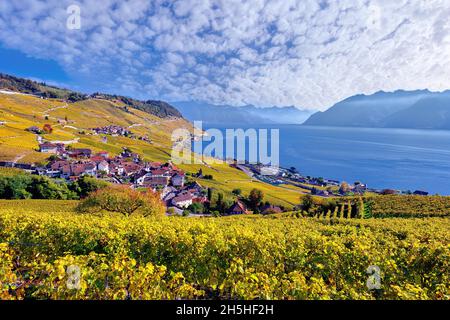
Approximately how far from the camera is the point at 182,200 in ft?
196

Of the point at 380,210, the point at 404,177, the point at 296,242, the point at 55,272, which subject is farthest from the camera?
the point at 404,177

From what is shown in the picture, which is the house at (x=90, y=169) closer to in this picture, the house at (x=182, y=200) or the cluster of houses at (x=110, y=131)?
the house at (x=182, y=200)

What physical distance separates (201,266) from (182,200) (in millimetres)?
54370

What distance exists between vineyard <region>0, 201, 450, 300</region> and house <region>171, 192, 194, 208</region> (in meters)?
49.9

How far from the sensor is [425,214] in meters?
27.6

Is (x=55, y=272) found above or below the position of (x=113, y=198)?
above

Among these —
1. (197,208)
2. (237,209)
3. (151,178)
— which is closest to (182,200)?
(197,208)

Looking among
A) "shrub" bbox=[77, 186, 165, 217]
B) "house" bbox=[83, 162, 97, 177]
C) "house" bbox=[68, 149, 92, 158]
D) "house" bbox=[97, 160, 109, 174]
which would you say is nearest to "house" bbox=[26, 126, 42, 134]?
"house" bbox=[68, 149, 92, 158]

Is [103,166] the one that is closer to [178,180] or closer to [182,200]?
[178,180]

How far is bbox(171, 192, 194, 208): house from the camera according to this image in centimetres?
5875

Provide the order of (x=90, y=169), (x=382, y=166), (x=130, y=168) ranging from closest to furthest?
(x=90, y=169) → (x=130, y=168) → (x=382, y=166)

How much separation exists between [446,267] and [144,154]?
118m

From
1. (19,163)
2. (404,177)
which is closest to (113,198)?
(19,163)
